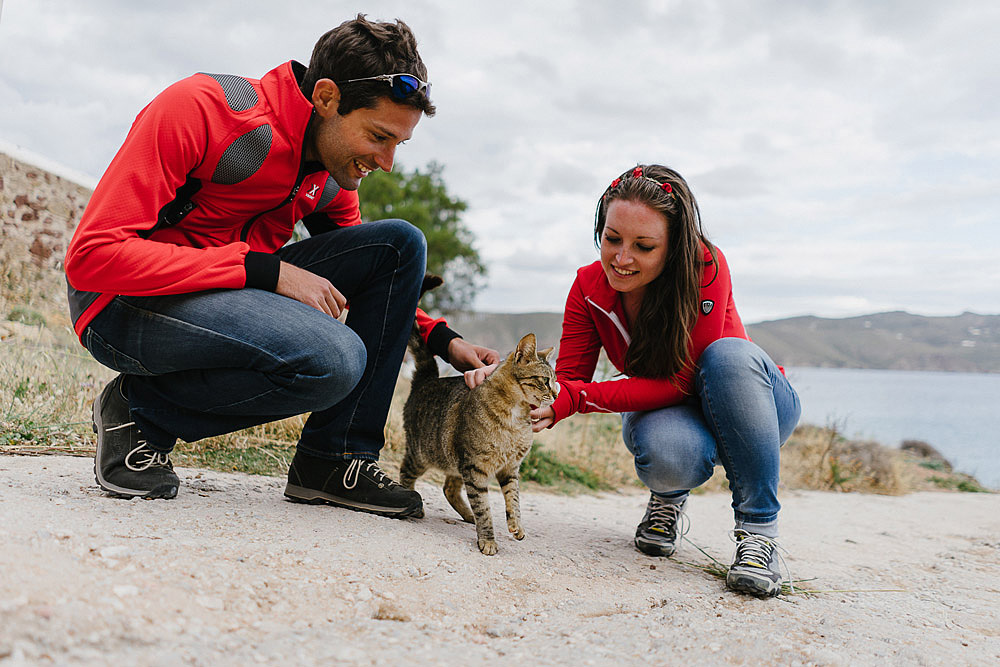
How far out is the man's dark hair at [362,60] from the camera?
247 centimetres

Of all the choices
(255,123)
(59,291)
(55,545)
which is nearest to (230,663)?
(55,545)

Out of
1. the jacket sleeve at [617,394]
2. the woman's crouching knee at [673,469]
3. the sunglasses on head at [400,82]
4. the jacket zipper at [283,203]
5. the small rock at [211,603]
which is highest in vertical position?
the sunglasses on head at [400,82]

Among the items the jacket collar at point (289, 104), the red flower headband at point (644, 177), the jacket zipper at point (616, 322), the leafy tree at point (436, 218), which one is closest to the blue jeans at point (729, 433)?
the jacket zipper at point (616, 322)

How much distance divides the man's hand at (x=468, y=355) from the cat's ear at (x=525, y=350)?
0.38 feet

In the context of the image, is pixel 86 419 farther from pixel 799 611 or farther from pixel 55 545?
pixel 799 611

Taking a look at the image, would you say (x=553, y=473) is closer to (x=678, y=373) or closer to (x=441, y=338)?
(x=441, y=338)

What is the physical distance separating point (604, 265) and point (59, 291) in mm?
7536

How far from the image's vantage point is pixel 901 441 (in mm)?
12109

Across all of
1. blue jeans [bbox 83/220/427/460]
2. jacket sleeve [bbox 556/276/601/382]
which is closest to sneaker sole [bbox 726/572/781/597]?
jacket sleeve [bbox 556/276/601/382]

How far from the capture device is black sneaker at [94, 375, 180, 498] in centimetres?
255

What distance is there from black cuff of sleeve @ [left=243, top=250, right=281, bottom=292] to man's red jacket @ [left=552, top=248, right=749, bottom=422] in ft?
4.20

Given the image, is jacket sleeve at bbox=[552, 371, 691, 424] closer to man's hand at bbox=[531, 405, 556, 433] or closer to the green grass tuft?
man's hand at bbox=[531, 405, 556, 433]

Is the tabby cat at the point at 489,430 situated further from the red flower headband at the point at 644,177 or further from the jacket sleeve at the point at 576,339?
the red flower headband at the point at 644,177

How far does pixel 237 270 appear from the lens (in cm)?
239
